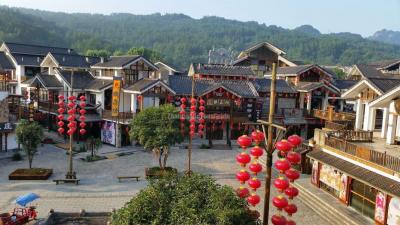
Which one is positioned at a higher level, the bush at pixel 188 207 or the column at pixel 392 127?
the column at pixel 392 127

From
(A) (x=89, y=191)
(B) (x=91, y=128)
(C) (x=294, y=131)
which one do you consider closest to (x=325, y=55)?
(C) (x=294, y=131)

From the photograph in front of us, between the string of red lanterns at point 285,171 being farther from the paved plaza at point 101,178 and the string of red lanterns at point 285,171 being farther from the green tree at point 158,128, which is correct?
the green tree at point 158,128

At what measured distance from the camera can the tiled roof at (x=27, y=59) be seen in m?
52.1

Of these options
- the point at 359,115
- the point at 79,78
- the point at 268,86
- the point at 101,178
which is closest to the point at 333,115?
the point at 268,86

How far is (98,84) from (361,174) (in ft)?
95.3

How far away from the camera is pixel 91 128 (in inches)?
1495

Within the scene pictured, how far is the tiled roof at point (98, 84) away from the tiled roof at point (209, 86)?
21.7 ft

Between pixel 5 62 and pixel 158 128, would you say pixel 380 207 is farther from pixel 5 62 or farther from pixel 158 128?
pixel 5 62

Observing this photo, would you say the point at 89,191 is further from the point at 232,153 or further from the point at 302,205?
the point at 232,153

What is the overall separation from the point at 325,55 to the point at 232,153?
17442 centimetres

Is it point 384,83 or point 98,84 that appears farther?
point 98,84

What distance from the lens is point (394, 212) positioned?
16.5 meters

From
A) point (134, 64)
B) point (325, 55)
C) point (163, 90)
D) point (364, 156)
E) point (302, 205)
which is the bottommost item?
point (302, 205)

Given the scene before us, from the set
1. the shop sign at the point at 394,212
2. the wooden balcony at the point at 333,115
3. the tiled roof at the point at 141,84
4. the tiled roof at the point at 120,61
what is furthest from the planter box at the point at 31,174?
the wooden balcony at the point at 333,115
